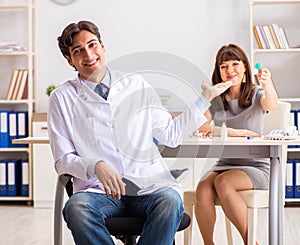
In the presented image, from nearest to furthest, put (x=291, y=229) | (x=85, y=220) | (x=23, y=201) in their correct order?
(x=85, y=220), (x=291, y=229), (x=23, y=201)

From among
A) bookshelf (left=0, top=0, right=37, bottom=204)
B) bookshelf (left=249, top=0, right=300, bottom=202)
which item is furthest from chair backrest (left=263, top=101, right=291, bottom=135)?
bookshelf (left=0, top=0, right=37, bottom=204)

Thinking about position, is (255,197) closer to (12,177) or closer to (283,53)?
(283,53)

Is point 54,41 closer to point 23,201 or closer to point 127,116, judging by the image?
point 23,201

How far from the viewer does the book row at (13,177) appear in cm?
528

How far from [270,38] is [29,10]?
185 centimetres

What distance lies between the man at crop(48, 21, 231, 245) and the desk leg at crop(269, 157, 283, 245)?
20.0 inches

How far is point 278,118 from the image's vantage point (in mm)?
3322

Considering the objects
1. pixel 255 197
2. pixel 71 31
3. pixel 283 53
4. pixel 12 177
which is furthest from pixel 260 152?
pixel 12 177

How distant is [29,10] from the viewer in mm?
5234

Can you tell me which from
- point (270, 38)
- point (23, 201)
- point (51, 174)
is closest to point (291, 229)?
point (270, 38)

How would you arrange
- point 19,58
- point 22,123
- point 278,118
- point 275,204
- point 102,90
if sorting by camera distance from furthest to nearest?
point 19,58
point 22,123
point 278,118
point 275,204
point 102,90

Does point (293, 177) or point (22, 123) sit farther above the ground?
point (22, 123)

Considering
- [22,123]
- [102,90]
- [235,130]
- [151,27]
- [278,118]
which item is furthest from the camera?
[151,27]

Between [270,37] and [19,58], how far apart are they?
1994mm
